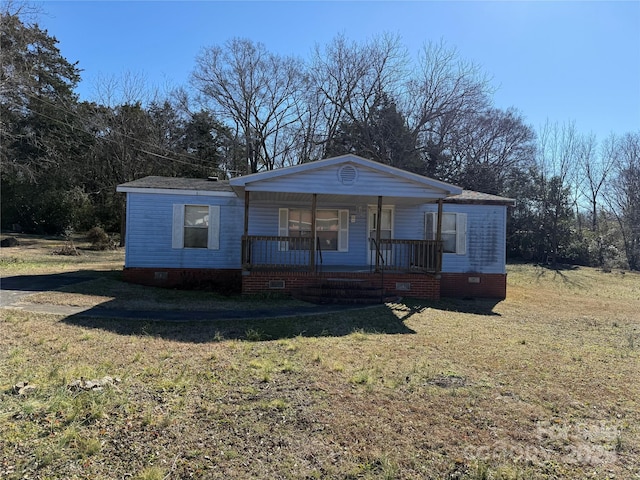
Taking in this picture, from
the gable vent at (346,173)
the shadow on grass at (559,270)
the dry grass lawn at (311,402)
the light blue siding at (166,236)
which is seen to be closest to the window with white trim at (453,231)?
the gable vent at (346,173)

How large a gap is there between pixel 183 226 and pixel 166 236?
0.55 metres

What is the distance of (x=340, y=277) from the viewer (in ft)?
36.3

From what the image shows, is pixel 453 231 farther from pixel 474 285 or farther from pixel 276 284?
pixel 276 284

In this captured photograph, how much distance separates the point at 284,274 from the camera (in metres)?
10.9

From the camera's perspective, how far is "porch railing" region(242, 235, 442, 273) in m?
11.3

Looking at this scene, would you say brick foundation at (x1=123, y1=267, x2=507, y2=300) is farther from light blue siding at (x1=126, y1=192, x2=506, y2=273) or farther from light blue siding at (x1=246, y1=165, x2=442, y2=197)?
light blue siding at (x1=246, y1=165, x2=442, y2=197)

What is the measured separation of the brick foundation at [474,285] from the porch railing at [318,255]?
4.41ft

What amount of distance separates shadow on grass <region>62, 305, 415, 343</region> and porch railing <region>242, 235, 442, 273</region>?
2.62 metres

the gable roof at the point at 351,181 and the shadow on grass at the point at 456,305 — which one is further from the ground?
the gable roof at the point at 351,181

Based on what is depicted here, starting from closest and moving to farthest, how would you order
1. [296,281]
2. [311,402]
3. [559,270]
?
1. [311,402]
2. [296,281]
3. [559,270]

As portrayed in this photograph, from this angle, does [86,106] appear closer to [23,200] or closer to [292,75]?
[23,200]

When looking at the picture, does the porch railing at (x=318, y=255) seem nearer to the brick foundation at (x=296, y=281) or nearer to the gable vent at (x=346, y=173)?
the brick foundation at (x=296, y=281)

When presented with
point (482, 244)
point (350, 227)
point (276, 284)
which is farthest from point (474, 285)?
point (276, 284)

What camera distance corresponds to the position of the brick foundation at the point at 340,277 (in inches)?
426
